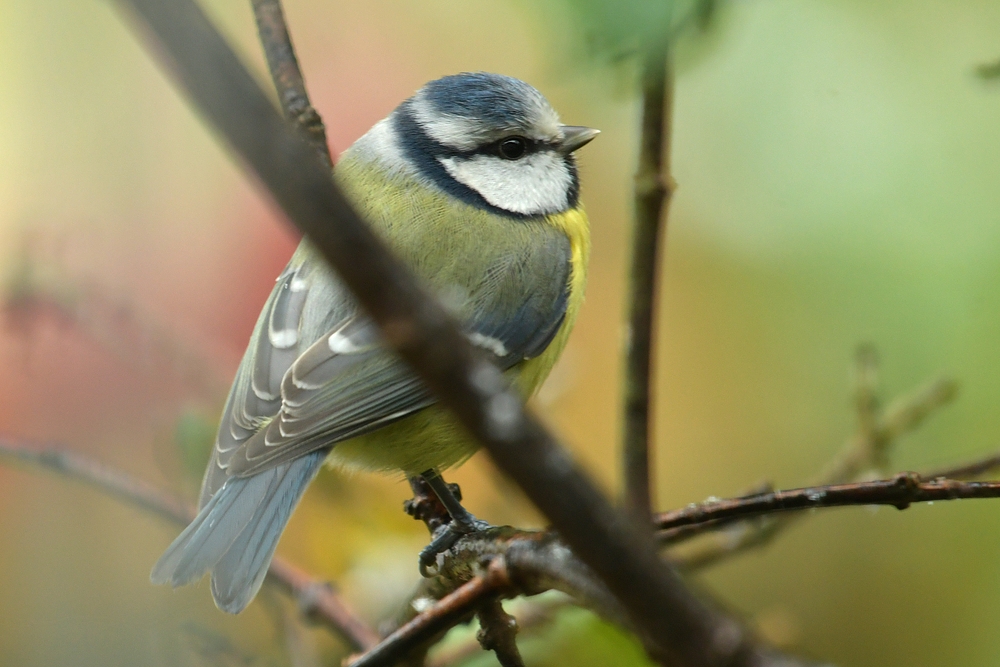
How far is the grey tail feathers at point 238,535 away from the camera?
39.4 inches

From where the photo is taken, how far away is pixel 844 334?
1.99 m

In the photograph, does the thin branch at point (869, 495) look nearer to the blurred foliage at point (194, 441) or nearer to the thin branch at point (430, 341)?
the thin branch at point (430, 341)

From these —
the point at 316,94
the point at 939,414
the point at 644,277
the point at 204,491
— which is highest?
the point at 316,94

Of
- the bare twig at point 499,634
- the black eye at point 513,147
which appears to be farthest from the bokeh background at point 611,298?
the bare twig at point 499,634

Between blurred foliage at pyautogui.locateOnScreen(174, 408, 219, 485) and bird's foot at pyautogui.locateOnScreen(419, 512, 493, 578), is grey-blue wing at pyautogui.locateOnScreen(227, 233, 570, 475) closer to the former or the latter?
bird's foot at pyautogui.locateOnScreen(419, 512, 493, 578)

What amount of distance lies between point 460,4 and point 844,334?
1054 mm

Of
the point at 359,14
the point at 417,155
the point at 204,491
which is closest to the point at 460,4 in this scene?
the point at 359,14

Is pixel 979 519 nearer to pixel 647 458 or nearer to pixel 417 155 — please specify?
pixel 417 155

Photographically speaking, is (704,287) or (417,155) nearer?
(417,155)

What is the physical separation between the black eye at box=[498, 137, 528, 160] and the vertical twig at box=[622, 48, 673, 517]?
2.48ft

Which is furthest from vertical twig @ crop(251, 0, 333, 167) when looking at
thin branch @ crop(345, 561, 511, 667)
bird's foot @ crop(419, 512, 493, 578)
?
thin branch @ crop(345, 561, 511, 667)

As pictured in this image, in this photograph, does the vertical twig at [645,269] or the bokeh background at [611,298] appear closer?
the vertical twig at [645,269]

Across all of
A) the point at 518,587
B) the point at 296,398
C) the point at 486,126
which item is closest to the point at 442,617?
the point at 518,587

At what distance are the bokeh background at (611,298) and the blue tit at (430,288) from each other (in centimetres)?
16
